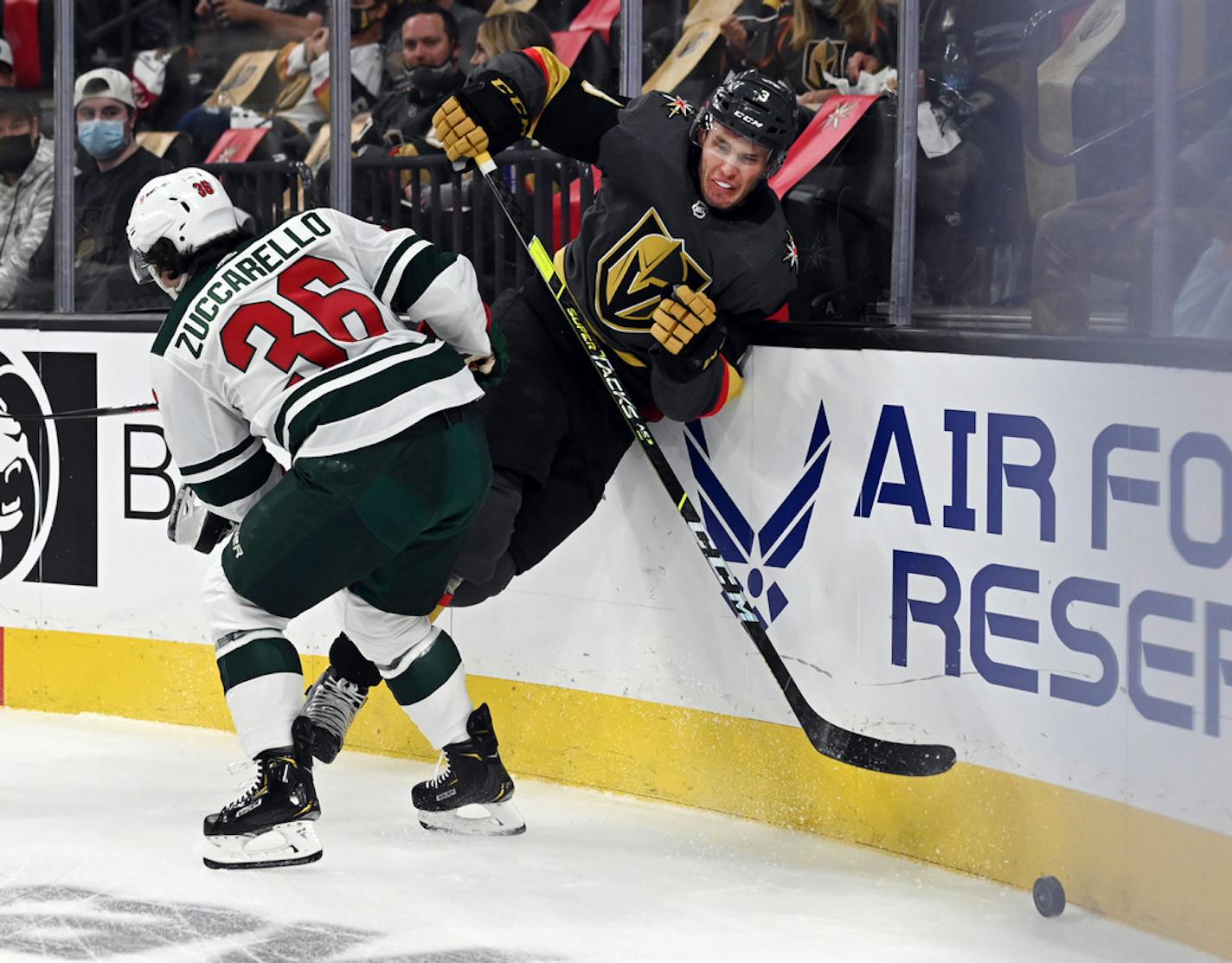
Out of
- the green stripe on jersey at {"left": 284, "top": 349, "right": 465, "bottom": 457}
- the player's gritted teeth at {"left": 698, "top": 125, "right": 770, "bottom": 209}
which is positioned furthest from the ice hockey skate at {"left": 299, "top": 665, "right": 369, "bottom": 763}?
the player's gritted teeth at {"left": 698, "top": 125, "right": 770, "bottom": 209}

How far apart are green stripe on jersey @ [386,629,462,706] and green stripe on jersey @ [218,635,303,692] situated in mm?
222

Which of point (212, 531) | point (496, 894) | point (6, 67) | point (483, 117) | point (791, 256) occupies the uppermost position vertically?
point (6, 67)

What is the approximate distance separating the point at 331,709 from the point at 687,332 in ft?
2.87

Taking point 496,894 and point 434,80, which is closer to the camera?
point 496,894

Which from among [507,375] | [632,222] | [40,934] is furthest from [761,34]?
[40,934]

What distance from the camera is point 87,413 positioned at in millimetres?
3600

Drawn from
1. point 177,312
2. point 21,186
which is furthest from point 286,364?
point 21,186

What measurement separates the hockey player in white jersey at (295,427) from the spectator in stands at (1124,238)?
86 cm

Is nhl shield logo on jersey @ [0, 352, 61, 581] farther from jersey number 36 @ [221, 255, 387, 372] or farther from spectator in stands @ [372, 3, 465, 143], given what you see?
jersey number 36 @ [221, 255, 387, 372]

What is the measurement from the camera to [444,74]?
372 centimetres

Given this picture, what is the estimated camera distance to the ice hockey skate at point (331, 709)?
3045mm

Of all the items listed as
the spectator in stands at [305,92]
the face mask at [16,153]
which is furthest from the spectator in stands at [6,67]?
the spectator in stands at [305,92]

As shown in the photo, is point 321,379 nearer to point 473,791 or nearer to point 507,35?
point 473,791

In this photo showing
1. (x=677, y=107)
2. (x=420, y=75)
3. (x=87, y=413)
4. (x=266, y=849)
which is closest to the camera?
(x=266, y=849)
